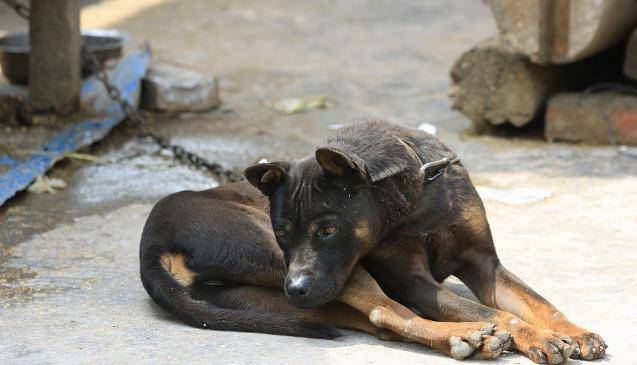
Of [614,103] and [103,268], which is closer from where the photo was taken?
[103,268]

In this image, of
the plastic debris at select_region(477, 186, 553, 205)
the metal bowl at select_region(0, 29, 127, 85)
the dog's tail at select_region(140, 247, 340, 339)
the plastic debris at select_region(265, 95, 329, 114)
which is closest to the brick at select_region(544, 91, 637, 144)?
the plastic debris at select_region(477, 186, 553, 205)

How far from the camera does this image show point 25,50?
900cm

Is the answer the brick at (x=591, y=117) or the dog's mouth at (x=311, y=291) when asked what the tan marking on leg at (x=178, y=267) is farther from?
the brick at (x=591, y=117)

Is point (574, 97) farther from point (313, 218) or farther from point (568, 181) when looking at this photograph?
point (313, 218)

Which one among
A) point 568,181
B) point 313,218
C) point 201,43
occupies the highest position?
point 313,218

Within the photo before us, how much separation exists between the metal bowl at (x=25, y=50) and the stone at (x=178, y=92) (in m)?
0.56

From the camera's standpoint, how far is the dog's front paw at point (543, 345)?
3.66 m

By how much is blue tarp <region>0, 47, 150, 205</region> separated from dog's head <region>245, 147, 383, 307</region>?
2723 millimetres

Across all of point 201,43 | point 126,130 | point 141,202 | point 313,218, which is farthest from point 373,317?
point 201,43

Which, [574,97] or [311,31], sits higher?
[574,97]

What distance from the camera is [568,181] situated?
665cm

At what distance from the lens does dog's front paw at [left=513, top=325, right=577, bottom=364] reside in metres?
3.66

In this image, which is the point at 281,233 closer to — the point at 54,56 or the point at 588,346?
the point at 588,346

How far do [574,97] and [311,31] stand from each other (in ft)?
16.6
